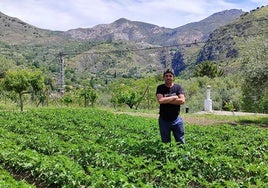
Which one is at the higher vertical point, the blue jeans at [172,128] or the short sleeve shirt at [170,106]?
the short sleeve shirt at [170,106]

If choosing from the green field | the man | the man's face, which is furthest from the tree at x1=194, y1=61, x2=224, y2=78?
the man's face

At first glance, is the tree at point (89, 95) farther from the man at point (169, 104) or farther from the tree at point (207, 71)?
the tree at point (207, 71)

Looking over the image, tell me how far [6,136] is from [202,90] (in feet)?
150

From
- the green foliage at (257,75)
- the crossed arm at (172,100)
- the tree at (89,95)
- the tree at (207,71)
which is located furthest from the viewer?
the tree at (207,71)

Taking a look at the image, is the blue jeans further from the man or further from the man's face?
the man's face

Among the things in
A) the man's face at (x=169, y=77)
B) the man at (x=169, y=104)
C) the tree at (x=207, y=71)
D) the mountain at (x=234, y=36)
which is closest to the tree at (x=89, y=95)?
the man at (x=169, y=104)

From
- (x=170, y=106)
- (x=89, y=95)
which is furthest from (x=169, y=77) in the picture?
(x=89, y=95)

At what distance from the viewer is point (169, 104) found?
33.2ft

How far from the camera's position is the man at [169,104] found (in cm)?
998

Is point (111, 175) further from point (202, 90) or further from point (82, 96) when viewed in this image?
point (202, 90)

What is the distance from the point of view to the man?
9.98 m

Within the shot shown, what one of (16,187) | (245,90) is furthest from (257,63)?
(16,187)

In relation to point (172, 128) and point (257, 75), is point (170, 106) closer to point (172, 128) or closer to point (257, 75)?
point (172, 128)

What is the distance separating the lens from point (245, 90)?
2509cm
